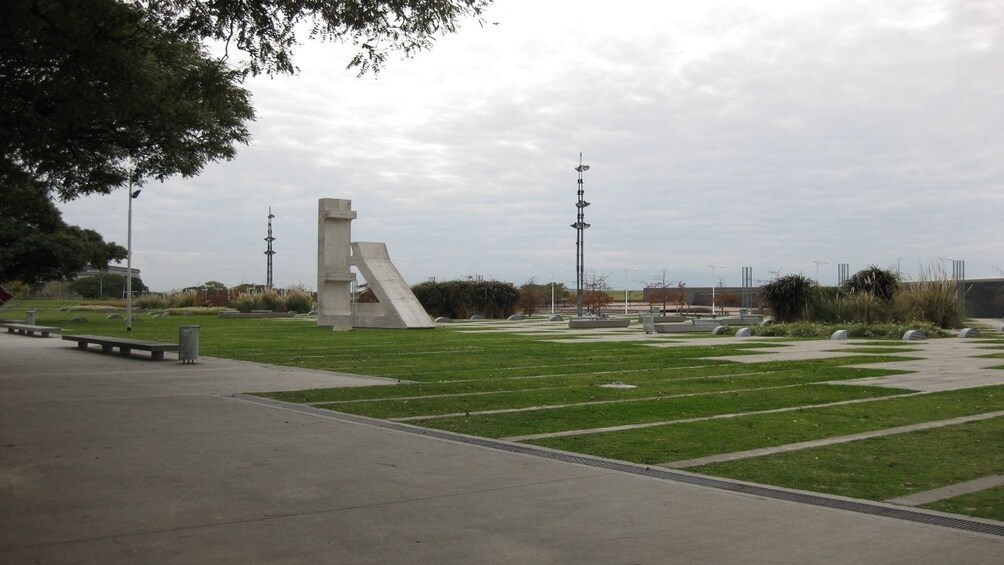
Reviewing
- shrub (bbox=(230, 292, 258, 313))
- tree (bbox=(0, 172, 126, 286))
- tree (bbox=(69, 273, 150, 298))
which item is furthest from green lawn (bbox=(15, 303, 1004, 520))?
tree (bbox=(69, 273, 150, 298))

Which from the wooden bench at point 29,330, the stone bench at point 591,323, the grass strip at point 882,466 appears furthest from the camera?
the stone bench at point 591,323

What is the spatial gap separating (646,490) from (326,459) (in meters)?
3.04

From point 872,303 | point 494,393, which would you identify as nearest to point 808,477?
point 494,393

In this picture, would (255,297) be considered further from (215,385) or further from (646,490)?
(646,490)

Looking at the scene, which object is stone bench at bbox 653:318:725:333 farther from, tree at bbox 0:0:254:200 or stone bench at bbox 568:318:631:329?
tree at bbox 0:0:254:200

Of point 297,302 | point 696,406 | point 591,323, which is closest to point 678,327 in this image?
point 591,323

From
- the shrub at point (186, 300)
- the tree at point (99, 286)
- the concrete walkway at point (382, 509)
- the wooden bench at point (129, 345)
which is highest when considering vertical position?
the tree at point (99, 286)

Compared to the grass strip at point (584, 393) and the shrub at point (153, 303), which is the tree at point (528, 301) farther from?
the grass strip at point (584, 393)

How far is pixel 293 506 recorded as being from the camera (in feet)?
21.4

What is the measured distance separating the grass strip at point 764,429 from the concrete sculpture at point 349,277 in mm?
25928

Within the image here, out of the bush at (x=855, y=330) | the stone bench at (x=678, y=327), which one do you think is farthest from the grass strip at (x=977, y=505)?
the stone bench at (x=678, y=327)

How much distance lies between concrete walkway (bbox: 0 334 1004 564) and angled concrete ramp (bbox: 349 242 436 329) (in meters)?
26.3

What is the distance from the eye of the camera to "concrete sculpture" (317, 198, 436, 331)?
123ft

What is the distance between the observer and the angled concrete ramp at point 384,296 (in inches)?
1446
